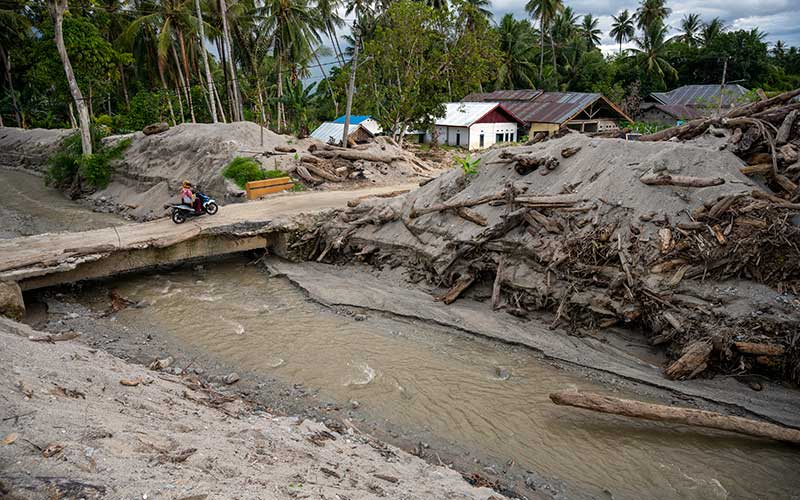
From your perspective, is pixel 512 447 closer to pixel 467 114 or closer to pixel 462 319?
pixel 462 319

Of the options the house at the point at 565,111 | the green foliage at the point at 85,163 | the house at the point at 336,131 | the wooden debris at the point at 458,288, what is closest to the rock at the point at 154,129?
the green foliage at the point at 85,163

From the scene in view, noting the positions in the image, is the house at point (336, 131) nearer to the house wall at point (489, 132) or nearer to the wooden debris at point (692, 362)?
the house wall at point (489, 132)

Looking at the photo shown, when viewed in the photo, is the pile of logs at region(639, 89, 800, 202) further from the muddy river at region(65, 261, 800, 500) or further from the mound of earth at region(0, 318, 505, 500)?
the mound of earth at region(0, 318, 505, 500)

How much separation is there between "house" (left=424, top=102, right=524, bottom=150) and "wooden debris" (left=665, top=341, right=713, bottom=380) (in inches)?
1253

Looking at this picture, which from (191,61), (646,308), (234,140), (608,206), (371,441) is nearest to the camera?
(371,441)

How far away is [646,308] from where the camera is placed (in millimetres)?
12180

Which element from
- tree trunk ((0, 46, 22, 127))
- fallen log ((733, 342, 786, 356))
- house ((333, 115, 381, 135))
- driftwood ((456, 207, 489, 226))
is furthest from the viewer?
tree trunk ((0, 46, 22, 127))

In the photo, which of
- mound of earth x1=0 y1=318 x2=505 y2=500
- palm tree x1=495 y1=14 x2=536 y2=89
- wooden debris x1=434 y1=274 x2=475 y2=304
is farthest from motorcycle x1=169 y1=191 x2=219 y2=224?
palm tree x1=495 y1=14 x2=536 y2=89

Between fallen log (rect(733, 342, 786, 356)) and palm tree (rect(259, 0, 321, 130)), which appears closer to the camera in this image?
fallen log (rect(733, 342, 786, 356))

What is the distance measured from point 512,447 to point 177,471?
5947 mm

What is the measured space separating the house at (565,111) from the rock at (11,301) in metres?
35.4

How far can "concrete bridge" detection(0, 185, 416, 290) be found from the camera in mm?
14055

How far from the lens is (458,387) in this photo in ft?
37.8

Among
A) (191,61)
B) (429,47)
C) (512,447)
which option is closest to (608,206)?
(512,447)
